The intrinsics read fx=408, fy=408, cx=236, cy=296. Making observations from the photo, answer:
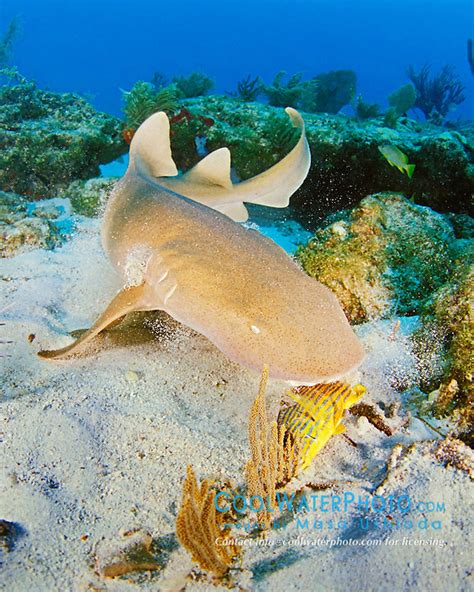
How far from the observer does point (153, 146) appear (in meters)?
4.66

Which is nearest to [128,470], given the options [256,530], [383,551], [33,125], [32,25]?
[256,530]

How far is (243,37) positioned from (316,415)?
6914 inches

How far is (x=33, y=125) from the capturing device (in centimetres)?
831

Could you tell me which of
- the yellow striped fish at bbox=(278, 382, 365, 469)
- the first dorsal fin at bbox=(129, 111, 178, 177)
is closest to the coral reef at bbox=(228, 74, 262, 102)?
the first dorsal fin at bbox=(129, 111, 178, 177)

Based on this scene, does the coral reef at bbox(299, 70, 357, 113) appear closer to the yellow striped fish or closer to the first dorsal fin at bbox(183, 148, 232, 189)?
the first dorsal fin at bbox(183, 148, 232, 189)

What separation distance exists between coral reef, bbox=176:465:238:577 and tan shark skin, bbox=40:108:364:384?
2.57ft

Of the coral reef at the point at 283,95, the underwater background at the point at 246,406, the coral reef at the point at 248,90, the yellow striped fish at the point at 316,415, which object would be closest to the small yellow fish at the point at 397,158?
the underwater background at the point at 246,406

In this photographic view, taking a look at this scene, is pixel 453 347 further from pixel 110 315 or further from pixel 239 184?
pixel 239 184

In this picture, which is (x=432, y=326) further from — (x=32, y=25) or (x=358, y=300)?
(x=32, y=25)

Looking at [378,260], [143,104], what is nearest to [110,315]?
[378,260]

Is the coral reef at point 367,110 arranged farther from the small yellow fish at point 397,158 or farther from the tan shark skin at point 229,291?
the tan shark skin at point 229,291

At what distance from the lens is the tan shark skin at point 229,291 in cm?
239

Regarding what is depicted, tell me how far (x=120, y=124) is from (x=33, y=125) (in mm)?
1824

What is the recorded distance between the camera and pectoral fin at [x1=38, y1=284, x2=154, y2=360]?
3160 mm
